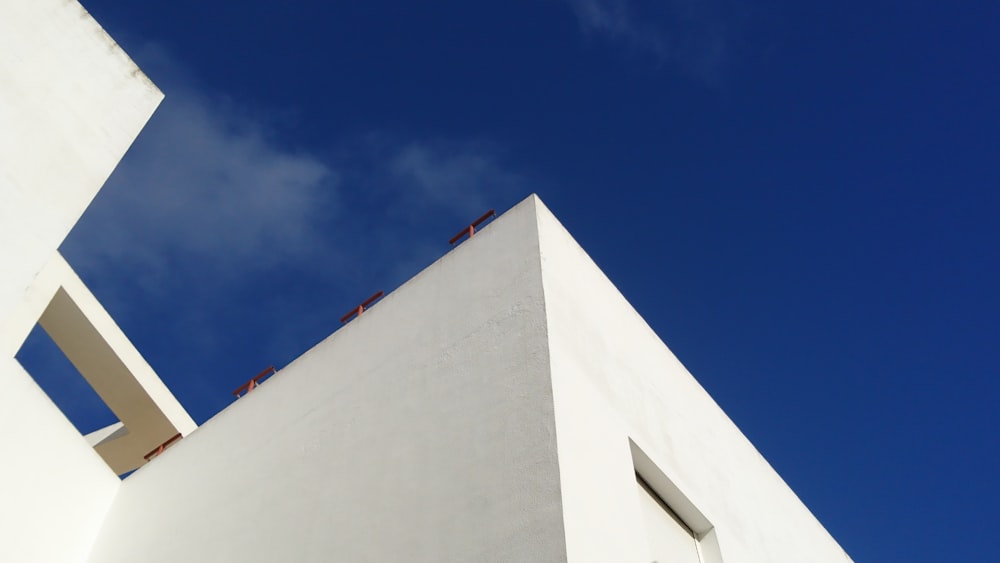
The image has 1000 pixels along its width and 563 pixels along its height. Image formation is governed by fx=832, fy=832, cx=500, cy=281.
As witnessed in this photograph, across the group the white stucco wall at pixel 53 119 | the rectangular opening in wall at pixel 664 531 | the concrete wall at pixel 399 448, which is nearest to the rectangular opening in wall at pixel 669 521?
the rectangular opening in wall at pixel 664 531

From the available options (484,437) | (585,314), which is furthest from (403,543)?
(585,314)

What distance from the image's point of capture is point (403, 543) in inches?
249

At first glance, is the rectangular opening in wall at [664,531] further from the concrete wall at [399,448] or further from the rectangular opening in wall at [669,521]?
→ the concrete wall at [399,448]

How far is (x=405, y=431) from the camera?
24.0 feet

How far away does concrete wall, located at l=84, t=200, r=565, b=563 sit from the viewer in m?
6.05

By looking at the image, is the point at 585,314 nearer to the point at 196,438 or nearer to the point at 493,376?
the point at 493,376

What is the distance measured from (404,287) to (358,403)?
4.59 ft

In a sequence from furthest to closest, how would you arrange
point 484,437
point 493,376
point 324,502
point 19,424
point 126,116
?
point 19,424
point 126,116
point 324,502
point 493,376
point 484,437

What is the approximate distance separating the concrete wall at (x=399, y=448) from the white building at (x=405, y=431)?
2 centimetres

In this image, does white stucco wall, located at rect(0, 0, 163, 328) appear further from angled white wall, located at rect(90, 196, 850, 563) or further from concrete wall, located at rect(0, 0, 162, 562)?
angled white wall, located at rect(90, 196, 850, 563)

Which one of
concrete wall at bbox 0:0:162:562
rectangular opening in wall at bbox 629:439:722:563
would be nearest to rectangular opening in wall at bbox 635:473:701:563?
rectangular opening in wall at bbox 629:439:722:563

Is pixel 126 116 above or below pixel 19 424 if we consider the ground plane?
above

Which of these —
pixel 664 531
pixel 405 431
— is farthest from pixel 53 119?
pixel 664 531

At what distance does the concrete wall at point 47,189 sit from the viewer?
716cm
